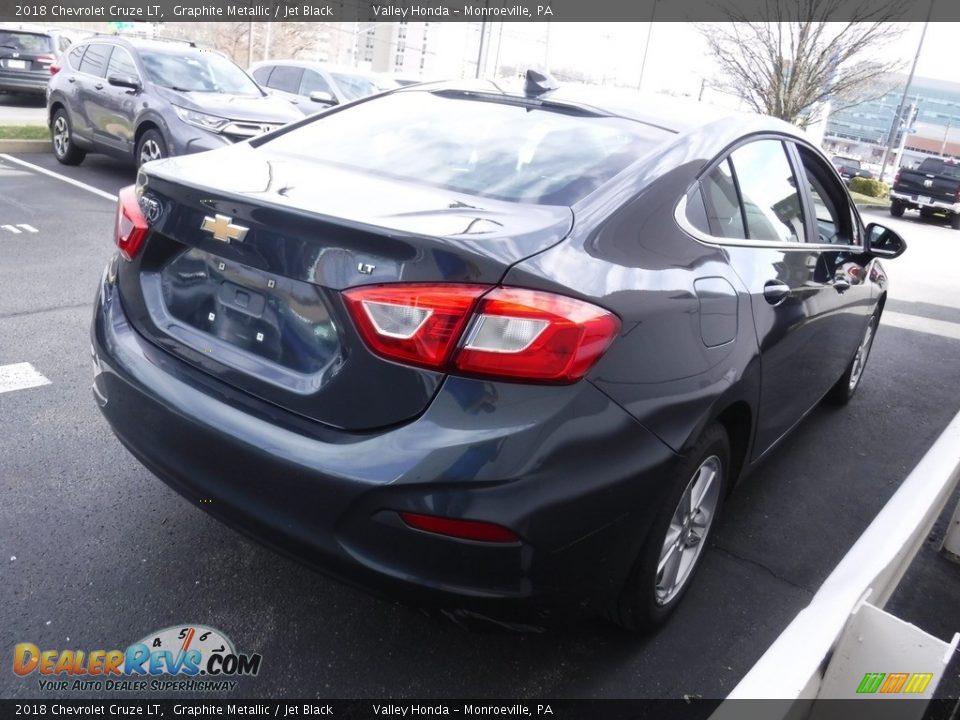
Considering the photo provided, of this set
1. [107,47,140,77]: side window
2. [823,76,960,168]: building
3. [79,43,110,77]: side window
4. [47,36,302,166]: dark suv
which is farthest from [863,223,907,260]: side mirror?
[823,76,960,168]: building

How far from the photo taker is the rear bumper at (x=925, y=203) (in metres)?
23.3

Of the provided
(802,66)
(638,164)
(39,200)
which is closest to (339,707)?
(638,164)

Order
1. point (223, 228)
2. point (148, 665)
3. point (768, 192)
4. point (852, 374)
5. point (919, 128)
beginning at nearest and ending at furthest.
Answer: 1. point (223, 228)
2. point (148, 665)
3. point (768, 192)
4. point (852, 374)
5. point (919, 128)

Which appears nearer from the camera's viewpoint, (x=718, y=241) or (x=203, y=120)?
(x=718, y=241)

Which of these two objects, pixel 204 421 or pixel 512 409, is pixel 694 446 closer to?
pixel 512 409

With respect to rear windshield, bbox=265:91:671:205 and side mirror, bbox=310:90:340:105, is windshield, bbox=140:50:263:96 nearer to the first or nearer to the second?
side mirror, bbox=310:90:340:105

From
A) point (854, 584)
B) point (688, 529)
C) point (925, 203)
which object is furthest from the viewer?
point (925, 203)

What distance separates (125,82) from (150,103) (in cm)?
63

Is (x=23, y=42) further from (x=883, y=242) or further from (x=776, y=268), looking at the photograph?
(x=776, y=268)

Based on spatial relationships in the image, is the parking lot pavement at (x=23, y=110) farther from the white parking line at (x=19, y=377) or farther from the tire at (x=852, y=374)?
the tire at (x=852, y=374)

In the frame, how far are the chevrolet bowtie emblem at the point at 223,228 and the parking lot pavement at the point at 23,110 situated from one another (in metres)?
14.1

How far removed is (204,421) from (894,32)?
24.7 meters

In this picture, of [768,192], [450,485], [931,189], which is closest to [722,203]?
[768,192]

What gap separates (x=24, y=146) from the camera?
11078 millimetres
